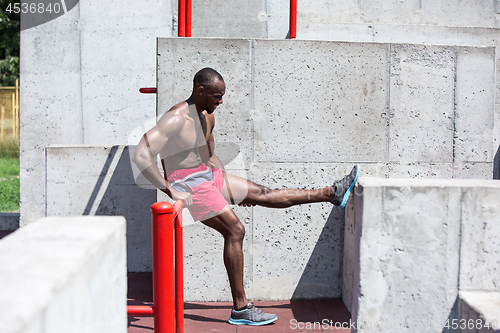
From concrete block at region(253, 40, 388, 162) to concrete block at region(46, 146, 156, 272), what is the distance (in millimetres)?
1700

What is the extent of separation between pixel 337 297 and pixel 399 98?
6.19ft

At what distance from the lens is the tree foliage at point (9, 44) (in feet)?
46.5

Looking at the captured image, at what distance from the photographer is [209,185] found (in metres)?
3.58

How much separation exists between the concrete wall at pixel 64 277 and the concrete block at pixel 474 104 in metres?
3.33

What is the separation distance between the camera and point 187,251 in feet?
13.6

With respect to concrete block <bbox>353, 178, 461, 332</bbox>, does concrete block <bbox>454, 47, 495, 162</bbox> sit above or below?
above

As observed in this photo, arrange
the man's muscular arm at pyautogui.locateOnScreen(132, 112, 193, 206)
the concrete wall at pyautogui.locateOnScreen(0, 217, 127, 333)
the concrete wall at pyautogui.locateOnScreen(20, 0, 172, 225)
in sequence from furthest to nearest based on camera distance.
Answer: the concrete wall at pyautogui.locateOnScreen(20, 0, 172, 225), the man's muscular arm at pyautogui.locateOnScreen(132, 112, 193, 206), the concrete wall at pyautogui.locateOnScreen(0, 217, 127, 333)

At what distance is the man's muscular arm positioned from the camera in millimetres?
3229

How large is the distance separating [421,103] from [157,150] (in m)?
2.40

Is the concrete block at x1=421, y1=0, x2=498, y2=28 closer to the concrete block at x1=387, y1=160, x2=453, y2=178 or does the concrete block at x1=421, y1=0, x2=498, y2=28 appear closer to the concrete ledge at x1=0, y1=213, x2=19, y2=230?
the concrete block at x1=387, y1=160, x2=453, y2=178

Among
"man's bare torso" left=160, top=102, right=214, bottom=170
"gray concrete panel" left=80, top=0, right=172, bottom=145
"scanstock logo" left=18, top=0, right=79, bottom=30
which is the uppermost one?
"scanstock logo" left=18, top=0, right=79, bottom=30

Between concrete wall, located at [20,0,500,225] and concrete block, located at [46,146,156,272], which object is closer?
concrete block, located at [46,146,156,272]

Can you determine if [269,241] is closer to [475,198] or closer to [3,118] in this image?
[475,198]

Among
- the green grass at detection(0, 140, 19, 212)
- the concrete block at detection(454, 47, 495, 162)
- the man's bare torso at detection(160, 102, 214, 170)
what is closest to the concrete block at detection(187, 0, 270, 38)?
the man's bare torso at detection(160, 102, 214, 170)
